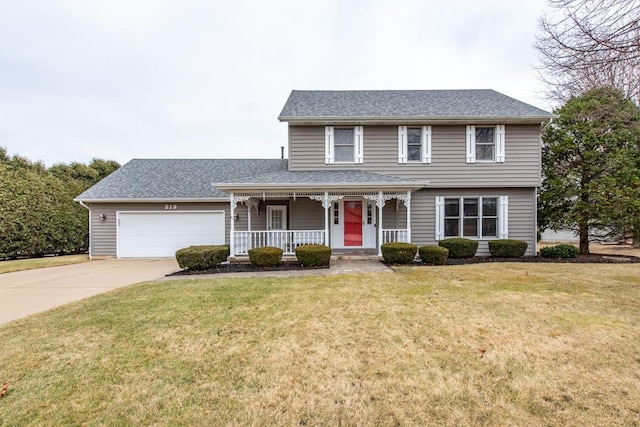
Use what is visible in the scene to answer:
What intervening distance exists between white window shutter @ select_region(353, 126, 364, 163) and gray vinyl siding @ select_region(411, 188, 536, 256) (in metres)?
2.56

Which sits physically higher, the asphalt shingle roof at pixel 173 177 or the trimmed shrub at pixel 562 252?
the asphalt shingle roof at pixel 173 177

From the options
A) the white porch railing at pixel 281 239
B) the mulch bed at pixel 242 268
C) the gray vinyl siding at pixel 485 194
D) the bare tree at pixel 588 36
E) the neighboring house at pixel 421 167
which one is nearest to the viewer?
the bare tree at pixel 588 36

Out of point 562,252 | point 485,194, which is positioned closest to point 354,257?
point 485,194

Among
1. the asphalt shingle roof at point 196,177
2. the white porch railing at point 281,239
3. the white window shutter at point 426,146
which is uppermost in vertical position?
the white window shutter at point 426,146

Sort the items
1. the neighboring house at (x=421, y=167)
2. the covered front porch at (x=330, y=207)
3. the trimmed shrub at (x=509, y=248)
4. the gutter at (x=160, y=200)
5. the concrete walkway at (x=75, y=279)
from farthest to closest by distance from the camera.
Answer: the gutter at (x=160, y=200), the neighboring house at (x=421, y=167), the trimmed shrub at (x=509, y=248), the covered front porch at (x=330, y=207), the concrete walkway at (x=75, y=279)

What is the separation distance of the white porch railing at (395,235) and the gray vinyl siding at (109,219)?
681 centimetres

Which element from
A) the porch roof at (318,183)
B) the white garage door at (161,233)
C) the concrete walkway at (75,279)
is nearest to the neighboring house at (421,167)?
the porch roof at (318,183)

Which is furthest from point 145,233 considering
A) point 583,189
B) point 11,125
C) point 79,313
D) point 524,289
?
point 11,125

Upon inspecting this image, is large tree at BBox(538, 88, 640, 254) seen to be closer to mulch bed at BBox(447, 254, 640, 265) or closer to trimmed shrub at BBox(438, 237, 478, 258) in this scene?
mulch bed at BBox(447, 254, 640, 265)

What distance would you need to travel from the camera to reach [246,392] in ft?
9.13

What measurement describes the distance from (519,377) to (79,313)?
631 centimetres

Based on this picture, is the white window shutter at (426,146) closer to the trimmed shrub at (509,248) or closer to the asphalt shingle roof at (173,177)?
the trimmed shrub at (509,248)

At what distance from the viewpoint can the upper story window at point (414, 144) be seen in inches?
446

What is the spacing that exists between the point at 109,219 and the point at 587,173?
1966 centimetres
